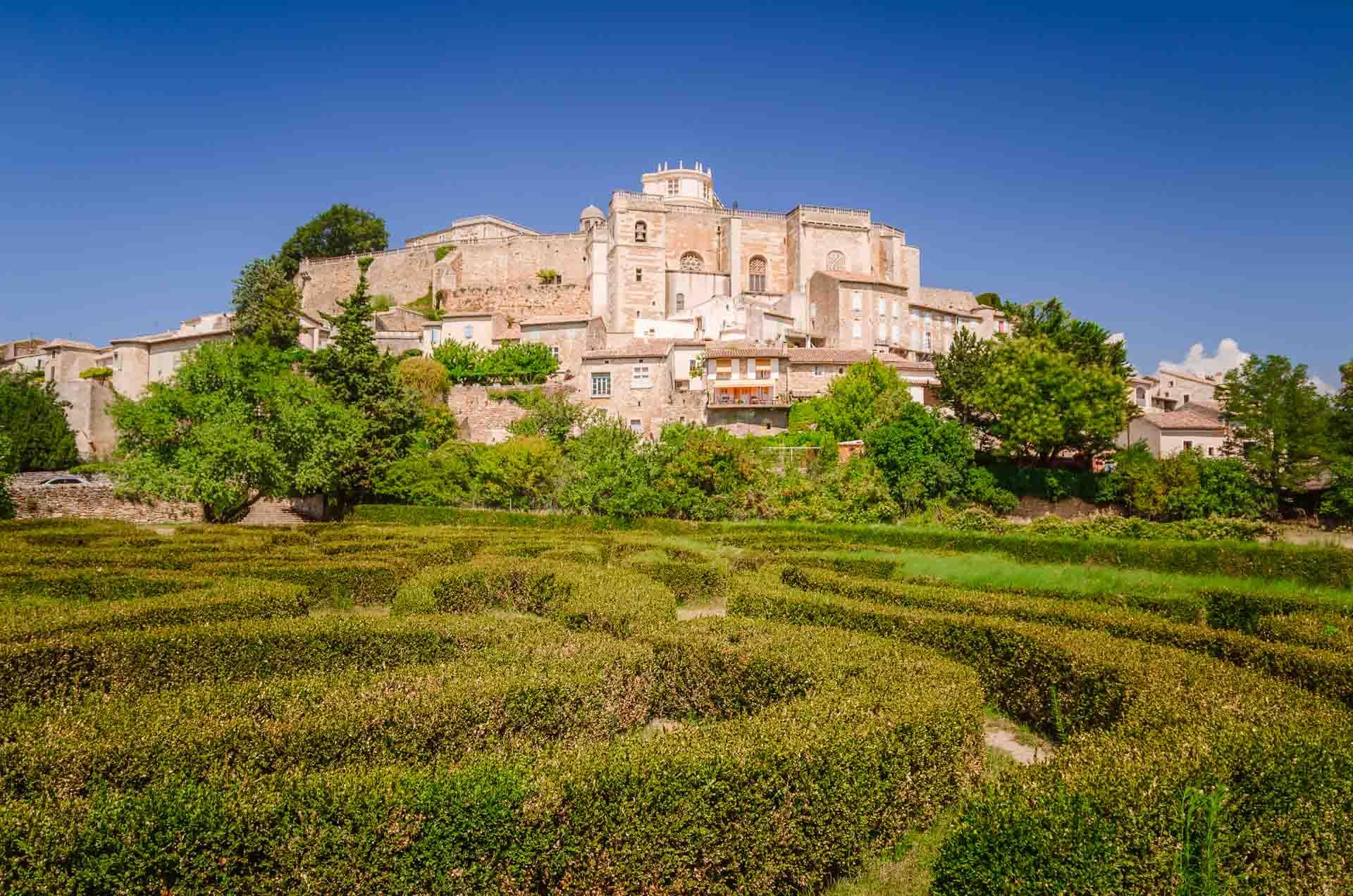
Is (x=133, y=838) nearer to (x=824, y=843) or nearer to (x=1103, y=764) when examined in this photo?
(x=824, y=843)

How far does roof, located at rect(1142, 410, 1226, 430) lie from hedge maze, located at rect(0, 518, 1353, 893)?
44144mm

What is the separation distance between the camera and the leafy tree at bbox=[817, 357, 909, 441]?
153 feet

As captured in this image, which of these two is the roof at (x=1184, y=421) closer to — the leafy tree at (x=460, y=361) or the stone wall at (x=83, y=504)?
the leafy tree at (x=460, y=361)

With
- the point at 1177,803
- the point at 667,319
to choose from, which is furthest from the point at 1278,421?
the point at 1177,803

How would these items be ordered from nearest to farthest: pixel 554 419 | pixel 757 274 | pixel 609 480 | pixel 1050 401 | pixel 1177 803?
1. pixel 1177 803
2. pixel 609 480
3. pixel 1050 401
4. pixel 554 419
5. pixel 757 274

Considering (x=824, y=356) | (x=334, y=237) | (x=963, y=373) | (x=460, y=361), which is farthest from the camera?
(x=334, y=237)

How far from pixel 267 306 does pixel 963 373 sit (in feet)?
180

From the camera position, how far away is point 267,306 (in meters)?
64.6

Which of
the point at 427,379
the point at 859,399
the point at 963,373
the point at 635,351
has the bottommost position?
the point at 859,399

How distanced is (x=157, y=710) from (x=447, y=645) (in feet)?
13.9

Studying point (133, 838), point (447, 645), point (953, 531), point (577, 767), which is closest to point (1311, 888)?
point (577, 767)

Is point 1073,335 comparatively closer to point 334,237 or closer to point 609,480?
point 609,480

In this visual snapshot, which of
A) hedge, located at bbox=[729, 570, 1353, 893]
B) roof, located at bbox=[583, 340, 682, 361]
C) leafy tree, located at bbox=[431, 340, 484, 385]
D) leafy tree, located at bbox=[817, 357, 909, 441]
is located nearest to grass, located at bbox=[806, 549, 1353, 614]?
hedge, located at bbox=[729, 570, 1353, 893]

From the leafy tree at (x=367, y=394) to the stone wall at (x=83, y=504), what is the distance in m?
8.58
